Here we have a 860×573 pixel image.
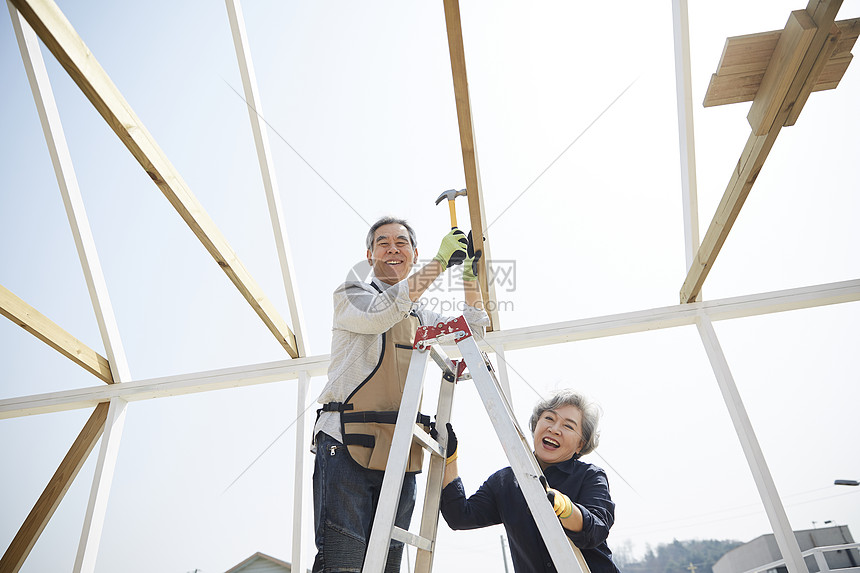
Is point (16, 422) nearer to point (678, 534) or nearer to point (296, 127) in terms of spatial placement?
point (296, 127)

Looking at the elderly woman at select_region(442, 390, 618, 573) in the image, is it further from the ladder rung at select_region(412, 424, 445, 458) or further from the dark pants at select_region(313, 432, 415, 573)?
the dark pants at select_region(313, 432, 415, 573)

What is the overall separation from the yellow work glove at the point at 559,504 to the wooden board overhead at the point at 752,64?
142 centimetres

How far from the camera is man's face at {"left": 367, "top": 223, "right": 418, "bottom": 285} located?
5.75ft

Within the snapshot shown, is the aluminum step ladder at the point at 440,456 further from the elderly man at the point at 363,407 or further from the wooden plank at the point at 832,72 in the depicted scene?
the wooden plank at the point at 832,72

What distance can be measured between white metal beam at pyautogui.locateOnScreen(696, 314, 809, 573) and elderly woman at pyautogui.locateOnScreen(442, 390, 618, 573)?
3.55ft

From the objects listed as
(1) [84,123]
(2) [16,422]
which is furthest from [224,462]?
(1) [84,123]

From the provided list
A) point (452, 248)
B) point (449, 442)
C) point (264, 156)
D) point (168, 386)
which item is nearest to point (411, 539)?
point (449, 442)

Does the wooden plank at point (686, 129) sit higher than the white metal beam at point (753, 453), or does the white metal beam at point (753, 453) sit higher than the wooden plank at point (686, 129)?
the wooden plank at point (686, 129)

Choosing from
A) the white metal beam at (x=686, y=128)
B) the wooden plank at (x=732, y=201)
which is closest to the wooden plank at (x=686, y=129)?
the white metal beam at (x=686, y=128)

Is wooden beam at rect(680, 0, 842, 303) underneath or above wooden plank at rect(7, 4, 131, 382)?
underneath

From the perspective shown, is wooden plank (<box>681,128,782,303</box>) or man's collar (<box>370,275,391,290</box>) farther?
Answer: wooden plank (<box>681,128,782,303</box>)

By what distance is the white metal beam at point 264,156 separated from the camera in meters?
2.50

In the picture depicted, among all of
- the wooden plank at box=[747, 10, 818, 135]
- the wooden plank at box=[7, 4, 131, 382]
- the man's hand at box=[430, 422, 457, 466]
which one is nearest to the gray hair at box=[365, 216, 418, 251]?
the man's hand at box=[430, 422, 457, 466]

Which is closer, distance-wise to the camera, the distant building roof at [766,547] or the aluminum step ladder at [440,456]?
the aluminum step ladder at [440,456]
